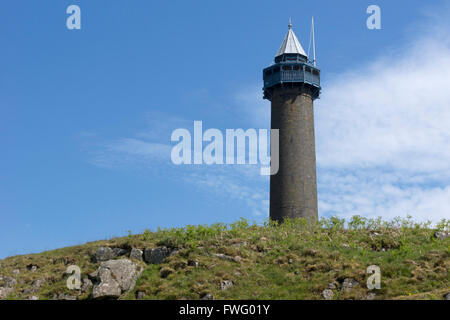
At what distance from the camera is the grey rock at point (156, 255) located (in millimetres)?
30672

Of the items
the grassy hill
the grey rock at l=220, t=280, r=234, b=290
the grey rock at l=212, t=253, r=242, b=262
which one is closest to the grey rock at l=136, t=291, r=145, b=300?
the grassy hill

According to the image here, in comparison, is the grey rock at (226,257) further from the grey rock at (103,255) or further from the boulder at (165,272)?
the grey rock at (103,255)

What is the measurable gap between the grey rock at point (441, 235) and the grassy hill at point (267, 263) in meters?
0.06

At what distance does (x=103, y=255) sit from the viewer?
106 feet

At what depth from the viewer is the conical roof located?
48.7 m

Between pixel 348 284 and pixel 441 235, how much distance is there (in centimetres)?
1083

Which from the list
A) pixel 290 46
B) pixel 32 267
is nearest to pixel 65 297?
pixel 32 267

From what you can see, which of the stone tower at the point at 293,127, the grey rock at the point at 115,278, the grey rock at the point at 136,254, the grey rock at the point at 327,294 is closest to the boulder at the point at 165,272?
the grey rock at the point at 115,278

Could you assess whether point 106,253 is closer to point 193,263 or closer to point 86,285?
point 86,285

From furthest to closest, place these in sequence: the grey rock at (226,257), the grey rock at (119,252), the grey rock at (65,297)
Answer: the grey rock at (119,252), the grey rock at (226,257), the grey rock at (65,297)
